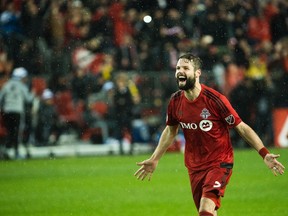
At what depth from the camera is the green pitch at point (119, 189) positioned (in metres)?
11.8

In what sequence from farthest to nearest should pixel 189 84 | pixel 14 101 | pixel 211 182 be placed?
pixel 14 101
pixel 189 84
pixel 211 182

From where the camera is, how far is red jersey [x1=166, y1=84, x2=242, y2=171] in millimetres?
8125

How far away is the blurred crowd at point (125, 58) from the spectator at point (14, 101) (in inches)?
21.6

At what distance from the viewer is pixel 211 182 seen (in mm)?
7941

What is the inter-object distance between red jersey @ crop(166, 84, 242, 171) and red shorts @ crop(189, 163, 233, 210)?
0.21 ft

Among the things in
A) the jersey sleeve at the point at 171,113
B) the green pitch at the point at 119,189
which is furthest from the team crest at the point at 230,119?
the green pitch at the point at 119,189

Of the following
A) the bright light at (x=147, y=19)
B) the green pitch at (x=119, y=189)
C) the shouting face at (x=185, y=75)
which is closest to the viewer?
the shouting face at (x=185, y=75)

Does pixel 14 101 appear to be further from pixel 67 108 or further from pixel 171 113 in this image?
pixel 171 113

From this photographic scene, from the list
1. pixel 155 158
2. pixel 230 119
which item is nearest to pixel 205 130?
pixel 230 119

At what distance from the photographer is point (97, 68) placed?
829 inches

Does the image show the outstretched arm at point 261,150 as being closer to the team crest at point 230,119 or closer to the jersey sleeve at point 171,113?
the team crest at point 230,119

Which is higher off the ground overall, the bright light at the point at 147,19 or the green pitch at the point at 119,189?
the bright light at the point at 147,19

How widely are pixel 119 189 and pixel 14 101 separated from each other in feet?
20.2

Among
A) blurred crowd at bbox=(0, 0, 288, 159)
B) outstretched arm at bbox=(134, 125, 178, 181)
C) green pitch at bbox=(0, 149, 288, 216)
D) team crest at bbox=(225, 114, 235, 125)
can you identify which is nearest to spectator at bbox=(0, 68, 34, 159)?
blurred crowd at bbox=(0, 0, 288, 159)
